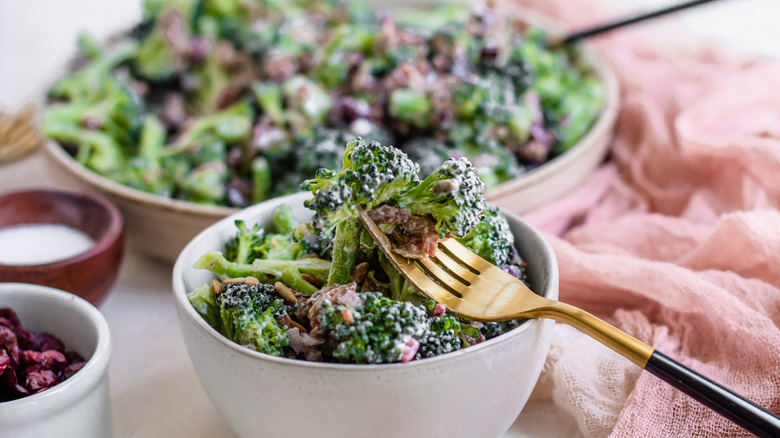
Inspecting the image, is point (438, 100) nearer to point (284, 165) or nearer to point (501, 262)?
point (284, 165)

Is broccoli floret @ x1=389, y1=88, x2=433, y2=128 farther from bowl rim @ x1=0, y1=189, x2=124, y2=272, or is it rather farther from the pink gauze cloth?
bowl rim @ x1=0, y1=189, x2=124, y2=272

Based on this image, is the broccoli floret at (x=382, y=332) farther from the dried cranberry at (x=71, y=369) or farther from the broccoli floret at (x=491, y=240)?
the dried cranberry at (x=71, y=369)

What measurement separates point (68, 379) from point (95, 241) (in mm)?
541

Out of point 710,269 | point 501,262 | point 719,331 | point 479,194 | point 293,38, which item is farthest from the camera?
point 293,38

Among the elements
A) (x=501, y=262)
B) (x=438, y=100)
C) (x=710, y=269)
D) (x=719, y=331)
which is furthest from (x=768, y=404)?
(x=438, y=100)

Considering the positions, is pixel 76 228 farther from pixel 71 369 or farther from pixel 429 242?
pixel 429 242

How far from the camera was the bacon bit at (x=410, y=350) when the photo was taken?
0.91 meters

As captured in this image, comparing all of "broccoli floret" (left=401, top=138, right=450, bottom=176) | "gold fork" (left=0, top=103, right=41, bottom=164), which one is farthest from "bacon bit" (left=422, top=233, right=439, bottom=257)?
"gold fork" (left=0, top=103, right=41, bottom=164)

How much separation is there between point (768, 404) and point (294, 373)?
0.78 metres

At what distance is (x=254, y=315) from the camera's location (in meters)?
1.00

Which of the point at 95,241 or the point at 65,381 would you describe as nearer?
the point at 65,381

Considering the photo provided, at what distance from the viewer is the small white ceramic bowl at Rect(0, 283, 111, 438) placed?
3.25ft

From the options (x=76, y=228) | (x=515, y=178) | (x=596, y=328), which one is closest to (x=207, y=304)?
(x=596, y=328)

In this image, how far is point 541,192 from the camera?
1653mm
